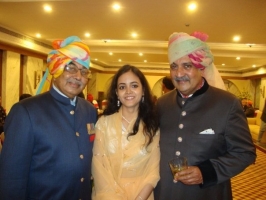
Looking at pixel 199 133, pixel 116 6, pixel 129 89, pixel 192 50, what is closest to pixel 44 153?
pixel 129 89

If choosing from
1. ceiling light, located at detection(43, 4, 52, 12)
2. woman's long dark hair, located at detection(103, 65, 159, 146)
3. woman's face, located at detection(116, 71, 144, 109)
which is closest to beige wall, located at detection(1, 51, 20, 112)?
ceiling light, located at detection(43, 4, 52, 12)

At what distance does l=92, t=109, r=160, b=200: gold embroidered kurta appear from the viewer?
1861 mm

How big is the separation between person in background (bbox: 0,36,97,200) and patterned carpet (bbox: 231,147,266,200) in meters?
3.50

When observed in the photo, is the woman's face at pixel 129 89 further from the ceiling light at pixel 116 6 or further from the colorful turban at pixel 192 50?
the ceiling light at pixel 116 6

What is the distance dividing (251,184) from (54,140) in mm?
4710

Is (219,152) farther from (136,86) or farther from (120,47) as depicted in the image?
(120,47)

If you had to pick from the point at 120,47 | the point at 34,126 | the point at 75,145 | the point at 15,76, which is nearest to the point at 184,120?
the point at 75,145

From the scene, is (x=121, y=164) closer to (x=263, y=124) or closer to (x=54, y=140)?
(x=54, y=140)

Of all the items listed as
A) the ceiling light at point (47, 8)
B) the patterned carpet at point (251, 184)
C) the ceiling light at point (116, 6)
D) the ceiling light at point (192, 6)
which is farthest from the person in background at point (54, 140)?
the patterned carpet at point (251, 184)

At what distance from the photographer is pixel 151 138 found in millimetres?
1960

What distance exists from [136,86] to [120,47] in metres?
7.97

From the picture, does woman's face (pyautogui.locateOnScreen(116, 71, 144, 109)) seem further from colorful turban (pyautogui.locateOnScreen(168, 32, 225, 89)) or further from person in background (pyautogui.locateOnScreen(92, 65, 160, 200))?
colorful turban (pyautogui.locateOnScreen(168, 32, 225, 89))

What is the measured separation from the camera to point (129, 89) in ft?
6.67

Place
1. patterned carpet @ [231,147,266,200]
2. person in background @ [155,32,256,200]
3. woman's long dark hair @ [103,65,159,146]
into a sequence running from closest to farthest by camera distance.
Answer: person in background @ [155,32,256,200] → woman's long dark hair @ [103,65,159,146] → patterned carpet @ [231,147,266,200]
